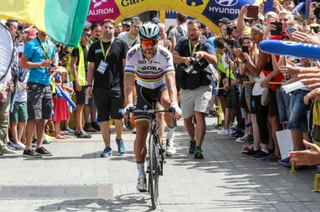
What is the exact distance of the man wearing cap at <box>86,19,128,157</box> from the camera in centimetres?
1221

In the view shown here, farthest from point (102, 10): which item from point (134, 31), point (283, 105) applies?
point (283, 105)

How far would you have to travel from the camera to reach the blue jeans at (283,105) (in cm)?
1098

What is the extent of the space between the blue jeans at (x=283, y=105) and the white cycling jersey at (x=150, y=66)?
91.8 inches

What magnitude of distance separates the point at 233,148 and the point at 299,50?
29.8 ft

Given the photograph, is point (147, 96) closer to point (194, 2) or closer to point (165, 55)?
point (165, 55)

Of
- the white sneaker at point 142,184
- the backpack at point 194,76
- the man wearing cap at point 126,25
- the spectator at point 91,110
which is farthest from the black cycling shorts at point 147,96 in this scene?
the man wearing cap at point 126,25

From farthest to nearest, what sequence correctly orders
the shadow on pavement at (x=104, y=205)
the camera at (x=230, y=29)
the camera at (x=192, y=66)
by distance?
1. the camera at (x=230, y=29)
2. the camera at (x=192, y=66)
3. the shadow on pavement at (x=104, y=205)

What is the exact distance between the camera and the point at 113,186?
31.6 feet

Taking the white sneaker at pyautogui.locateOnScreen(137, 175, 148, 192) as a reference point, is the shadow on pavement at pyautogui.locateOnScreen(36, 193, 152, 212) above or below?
below

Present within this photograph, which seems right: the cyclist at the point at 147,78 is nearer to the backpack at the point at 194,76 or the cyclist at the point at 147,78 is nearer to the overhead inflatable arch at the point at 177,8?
the backpack at the point at 194,76

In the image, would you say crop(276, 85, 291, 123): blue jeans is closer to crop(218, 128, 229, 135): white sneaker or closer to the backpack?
the backpack

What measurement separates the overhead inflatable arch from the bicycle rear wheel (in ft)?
27.1

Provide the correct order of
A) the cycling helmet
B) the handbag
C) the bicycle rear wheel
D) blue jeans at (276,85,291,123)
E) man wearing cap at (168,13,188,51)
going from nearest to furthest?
1. the bicycle rear wheel
2. the cycling helmet
3. blue jeans at (276,85,291,123)
4. the handbag
5. man wearing cap at (168,13,188,51)

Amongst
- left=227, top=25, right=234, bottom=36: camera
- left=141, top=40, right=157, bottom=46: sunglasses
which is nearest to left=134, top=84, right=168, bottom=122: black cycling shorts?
left=141, top=40, right=157, bottom=46: sunglasses
